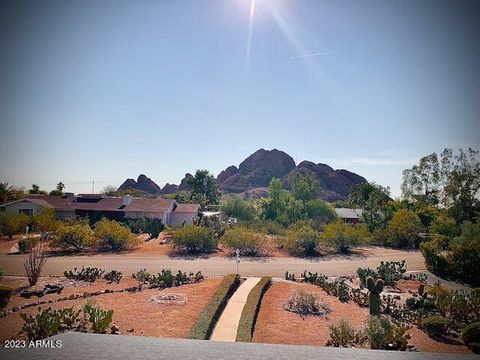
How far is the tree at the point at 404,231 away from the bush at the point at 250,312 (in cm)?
2062

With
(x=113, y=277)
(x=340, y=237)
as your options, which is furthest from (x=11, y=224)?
(x=340, y=237)

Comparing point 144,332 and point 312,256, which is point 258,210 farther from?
point 144,332

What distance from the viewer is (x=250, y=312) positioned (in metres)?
11.8

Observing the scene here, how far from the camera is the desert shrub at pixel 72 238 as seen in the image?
80.5 ft

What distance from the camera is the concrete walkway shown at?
10195 mm

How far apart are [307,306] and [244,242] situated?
12004mm

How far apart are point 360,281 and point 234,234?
10.4 m

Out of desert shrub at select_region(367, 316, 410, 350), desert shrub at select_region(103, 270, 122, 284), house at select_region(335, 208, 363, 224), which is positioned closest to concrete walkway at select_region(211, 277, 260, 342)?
desert shrub at select_region(367, 316, 410, 350)

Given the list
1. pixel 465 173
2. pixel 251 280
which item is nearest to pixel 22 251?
pixel 251 280

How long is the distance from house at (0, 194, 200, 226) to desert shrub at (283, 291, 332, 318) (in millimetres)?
27995

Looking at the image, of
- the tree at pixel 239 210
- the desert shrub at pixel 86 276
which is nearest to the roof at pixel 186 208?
the tree at pixel 239 210

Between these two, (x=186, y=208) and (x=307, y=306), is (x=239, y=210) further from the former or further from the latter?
(x=307, y=306)

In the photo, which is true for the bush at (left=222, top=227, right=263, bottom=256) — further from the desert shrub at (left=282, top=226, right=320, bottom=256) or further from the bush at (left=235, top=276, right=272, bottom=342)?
the bush at (left=235, top=276, right=272, bottom=342)

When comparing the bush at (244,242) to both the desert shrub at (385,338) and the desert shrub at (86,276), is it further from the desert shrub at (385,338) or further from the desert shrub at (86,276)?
the desert shrub at (385,338)
